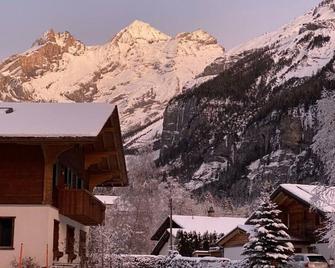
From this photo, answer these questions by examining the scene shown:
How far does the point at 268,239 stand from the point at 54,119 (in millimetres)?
11525

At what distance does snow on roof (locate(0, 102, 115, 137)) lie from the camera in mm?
25328

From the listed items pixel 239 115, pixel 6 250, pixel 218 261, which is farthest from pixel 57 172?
pixel 239 115

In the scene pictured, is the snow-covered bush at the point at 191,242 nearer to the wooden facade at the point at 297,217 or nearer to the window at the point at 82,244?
the wooden facade at the point at 297,217

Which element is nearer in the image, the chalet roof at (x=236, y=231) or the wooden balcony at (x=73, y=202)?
the wooden balcony at (x=73, y=202)

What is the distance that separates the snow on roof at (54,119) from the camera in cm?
2533

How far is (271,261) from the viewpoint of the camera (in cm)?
3278

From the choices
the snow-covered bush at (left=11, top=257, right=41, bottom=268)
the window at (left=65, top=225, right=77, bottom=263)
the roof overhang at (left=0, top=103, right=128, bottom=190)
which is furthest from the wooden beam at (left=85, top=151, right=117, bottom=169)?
the snow-covered bush at (left=11, top=257, right=41, bottom=268)

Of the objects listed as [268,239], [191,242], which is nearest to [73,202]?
[268,239]

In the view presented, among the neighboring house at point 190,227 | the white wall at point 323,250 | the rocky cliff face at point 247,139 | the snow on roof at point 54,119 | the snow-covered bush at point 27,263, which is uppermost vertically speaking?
the rocky cliff face at point 247,139

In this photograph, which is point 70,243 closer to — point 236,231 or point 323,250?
point 323,250

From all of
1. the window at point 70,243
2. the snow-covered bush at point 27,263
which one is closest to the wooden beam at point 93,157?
the window at point 70,243

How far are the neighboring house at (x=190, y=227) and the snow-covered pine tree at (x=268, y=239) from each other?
27.1 m

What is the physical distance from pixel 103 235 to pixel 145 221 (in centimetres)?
Result: 4065

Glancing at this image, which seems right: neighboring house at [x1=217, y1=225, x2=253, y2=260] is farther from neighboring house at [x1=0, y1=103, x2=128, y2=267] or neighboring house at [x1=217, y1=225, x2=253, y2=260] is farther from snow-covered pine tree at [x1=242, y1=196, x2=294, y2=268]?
neighboring house at [x1=0, y1=103, x2=128, y2=267]
